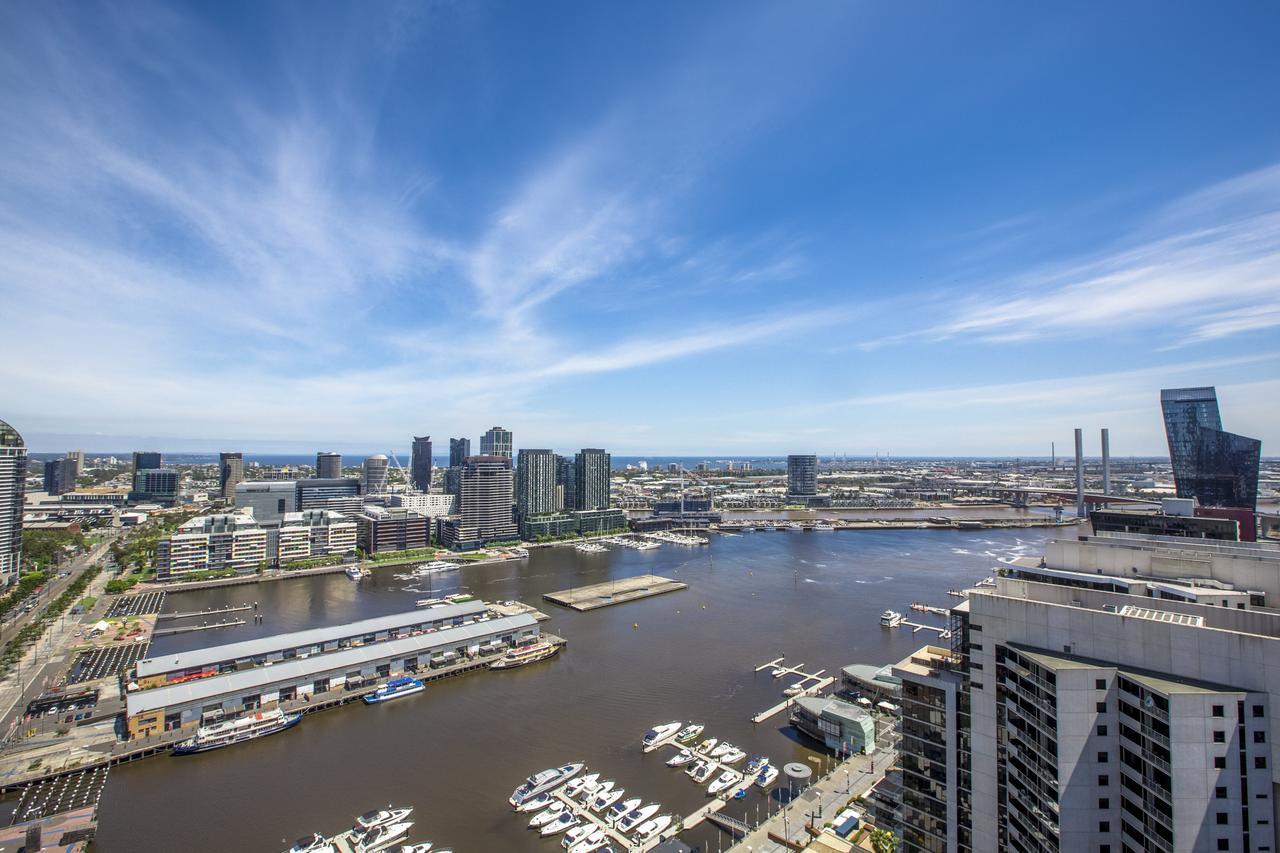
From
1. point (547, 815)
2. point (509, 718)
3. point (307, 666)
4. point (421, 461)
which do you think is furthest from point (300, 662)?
point (421, 461)

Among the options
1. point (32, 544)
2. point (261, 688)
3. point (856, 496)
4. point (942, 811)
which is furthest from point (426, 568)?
point (856, 496)

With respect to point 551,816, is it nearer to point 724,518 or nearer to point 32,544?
point 32,544

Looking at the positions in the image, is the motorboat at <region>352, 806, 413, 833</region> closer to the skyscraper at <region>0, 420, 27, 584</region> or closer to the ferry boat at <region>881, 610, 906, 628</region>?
the ferry boat at <region>881, 610, 906, 628</region>

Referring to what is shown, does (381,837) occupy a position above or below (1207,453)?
below

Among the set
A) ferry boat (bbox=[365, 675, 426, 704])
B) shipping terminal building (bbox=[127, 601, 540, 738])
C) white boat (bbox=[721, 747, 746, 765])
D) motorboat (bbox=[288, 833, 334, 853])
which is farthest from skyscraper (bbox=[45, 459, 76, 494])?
white boat (bbox=[721, 747, 746, 765])

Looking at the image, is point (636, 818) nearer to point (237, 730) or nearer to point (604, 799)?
point (604, 799)

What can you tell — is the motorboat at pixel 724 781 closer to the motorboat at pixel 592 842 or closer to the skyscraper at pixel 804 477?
the motorboat at pixel 592 842
